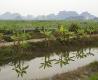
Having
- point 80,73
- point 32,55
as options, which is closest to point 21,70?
point 80,73

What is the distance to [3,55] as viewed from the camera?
15352 millimetres

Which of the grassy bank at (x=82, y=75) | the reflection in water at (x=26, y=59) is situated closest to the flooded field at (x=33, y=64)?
the reflection in water at (x=26, y=59)

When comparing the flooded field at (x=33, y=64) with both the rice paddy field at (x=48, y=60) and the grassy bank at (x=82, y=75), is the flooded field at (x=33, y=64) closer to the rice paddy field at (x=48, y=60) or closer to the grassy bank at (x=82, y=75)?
the rice paddy field at (x=48, y=60)

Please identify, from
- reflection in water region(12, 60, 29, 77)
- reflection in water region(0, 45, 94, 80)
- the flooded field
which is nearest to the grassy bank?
the flooded field

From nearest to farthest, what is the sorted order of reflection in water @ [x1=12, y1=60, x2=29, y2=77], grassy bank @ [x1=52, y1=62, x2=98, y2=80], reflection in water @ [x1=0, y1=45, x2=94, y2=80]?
grassy bank @ [x1=52, y1=62, x2=98, y2=80] → reflection in water @ [x1=12, y1=60, x2=29, y2=77] → reflection in water @ [x1=0, y1=45, x2=94, y2=80]

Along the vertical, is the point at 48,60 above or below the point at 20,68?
below

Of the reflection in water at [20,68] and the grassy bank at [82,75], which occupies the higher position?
the grassy bank at [82,75]

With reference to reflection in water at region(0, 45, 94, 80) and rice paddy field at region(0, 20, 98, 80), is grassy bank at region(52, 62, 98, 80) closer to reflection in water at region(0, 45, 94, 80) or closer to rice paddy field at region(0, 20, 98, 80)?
rice paddy field at region(0, 20, 98, 80)

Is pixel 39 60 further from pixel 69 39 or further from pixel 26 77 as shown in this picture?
pixel 69 39

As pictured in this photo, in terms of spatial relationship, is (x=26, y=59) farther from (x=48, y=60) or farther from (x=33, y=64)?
(x=33, y=64)

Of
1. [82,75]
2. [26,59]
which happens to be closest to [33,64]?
[26,59]

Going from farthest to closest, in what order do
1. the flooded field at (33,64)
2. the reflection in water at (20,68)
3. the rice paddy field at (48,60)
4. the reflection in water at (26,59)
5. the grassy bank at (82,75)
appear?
the reflection in water at (26,59) < the reflection in water at (20,68) < the flooded field at (33,64) < the rice paddy field at (48,60) < the grassy bank at (82,75)

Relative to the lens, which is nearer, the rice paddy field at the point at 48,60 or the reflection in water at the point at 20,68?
the rice paddy field at the point at 48,60

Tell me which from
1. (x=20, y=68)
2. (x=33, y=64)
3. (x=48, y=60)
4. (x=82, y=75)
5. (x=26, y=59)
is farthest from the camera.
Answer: (x=26, y=59)
